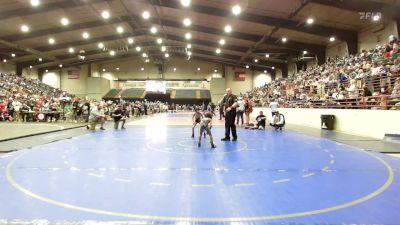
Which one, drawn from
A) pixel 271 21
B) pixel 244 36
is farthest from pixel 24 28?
pixel 271 21

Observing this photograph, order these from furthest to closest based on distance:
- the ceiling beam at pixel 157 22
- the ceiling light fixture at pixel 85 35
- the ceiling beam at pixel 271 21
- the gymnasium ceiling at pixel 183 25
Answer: the ceiling light fixture at pixel 85 35 → the ceiling beam at pixel 157 22 → the ceiling beam at pixel 271 21 → the gymnasium ceiling at pixel 183 25

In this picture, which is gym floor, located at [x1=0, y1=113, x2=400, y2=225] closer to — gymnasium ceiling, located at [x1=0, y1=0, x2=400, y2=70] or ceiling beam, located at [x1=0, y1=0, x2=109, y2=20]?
gymnasium ceiling, located at [x1=0, y1=0, x2=400, y2=70]

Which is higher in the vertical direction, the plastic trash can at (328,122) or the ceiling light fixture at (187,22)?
the ceiling light fixture at (187,22)

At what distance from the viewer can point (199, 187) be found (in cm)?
506

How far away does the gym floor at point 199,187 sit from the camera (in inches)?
150

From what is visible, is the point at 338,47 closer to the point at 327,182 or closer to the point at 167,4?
the point at 167,4

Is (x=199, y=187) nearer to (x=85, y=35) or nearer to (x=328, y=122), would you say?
(x=328, y=122)

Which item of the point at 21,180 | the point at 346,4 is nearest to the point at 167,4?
the point at 346,4

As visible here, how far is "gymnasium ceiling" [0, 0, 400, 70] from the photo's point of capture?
72.8ft

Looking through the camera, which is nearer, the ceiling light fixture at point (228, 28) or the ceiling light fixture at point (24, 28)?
the ceiling light fixture at point (24, 28)

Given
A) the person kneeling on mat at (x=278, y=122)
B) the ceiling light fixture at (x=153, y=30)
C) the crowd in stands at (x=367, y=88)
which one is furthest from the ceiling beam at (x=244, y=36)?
the person kneeling on mat at (x=278, y=122)

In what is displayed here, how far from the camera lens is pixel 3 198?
14.6 ft

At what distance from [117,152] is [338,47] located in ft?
87.7

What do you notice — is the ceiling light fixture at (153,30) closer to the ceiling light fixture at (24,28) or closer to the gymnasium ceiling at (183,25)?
the gymnasium ceiling at (183,25)
